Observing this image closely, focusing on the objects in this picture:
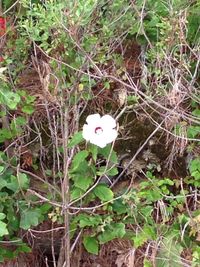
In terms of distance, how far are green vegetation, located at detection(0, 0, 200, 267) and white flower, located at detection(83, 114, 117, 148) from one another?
0.27 ft

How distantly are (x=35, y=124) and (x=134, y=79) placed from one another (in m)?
0.64

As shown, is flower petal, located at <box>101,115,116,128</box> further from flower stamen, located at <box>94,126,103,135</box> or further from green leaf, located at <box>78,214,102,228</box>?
green leaf, located at <box>78,214,102,228</box>

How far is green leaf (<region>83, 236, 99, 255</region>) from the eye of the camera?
2887mm

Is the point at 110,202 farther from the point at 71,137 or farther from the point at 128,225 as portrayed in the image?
the point at 71,137

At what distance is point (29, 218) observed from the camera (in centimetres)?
277

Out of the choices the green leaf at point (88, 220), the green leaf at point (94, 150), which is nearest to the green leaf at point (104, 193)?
the green leaf at point (88, 220)

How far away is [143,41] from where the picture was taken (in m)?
3.29

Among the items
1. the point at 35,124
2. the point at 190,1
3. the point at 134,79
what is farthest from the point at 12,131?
the point at 190,1

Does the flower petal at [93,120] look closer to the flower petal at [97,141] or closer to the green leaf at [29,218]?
the flower petal at [97,141]

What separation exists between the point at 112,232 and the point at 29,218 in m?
0.42

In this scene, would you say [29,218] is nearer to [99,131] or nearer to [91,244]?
[91,244]

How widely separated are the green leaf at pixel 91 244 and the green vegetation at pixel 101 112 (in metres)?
0.01

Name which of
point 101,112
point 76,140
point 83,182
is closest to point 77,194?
point 83,182

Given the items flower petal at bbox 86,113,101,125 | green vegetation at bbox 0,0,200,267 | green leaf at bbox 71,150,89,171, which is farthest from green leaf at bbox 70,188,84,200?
flower petal at bbox 86,113,101,125
